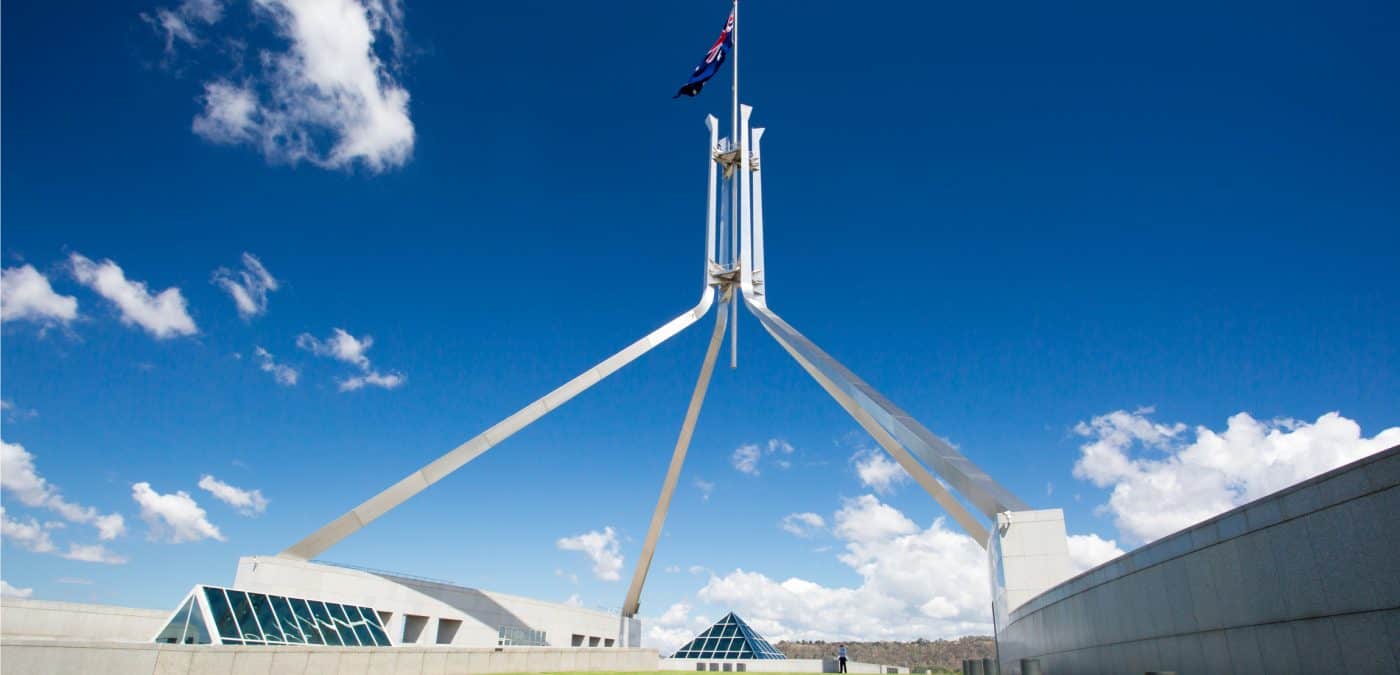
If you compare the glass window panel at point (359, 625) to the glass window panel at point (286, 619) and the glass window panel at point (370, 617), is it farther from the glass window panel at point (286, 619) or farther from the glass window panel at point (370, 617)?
the glass window panel at point (286, 619)

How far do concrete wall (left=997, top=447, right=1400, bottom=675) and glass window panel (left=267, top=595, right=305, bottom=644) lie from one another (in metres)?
15.4

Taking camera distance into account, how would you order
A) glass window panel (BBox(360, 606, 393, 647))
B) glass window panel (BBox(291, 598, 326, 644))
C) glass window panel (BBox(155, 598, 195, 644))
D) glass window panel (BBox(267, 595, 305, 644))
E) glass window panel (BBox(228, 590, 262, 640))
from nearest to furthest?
glass window panel (BBox(155, 598, 195, 644)), glass window panel (BBox(228, 590, 262, 640)), glass window panel (BBox(267, 595, 305, 644)), glass window panel (BBox(291, 598, 326, 644)), glass window panel (BBox(360, 606, 393, 647))

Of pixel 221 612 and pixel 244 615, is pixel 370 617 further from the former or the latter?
pixel 221 612

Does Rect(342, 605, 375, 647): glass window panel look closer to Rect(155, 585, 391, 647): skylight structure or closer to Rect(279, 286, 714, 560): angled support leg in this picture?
Rect(155, 585, 391, 647): skylight structure

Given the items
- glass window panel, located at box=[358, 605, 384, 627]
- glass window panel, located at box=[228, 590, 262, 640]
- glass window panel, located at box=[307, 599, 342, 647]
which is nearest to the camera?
glass window panel, located at box=[228, 590, 262, 640]

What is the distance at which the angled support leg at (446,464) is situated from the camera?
68.6 ft

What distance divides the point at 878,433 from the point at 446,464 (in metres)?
12.1

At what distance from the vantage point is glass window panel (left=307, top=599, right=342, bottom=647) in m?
17.2

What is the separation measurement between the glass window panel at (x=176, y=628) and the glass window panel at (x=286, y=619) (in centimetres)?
201

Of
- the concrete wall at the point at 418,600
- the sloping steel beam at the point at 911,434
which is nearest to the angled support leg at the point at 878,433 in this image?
the sloping steel beam at the point at 911,434

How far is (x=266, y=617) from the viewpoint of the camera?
15.7 meters

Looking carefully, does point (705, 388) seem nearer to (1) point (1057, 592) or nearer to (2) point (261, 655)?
(2) point (261, 655)

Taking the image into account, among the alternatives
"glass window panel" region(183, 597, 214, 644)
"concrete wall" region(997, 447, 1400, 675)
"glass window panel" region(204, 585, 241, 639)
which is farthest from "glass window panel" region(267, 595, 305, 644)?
"concrete wall" region(997, 447, 1400, 675)

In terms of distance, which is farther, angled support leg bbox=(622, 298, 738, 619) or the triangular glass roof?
the triangular glass roof
